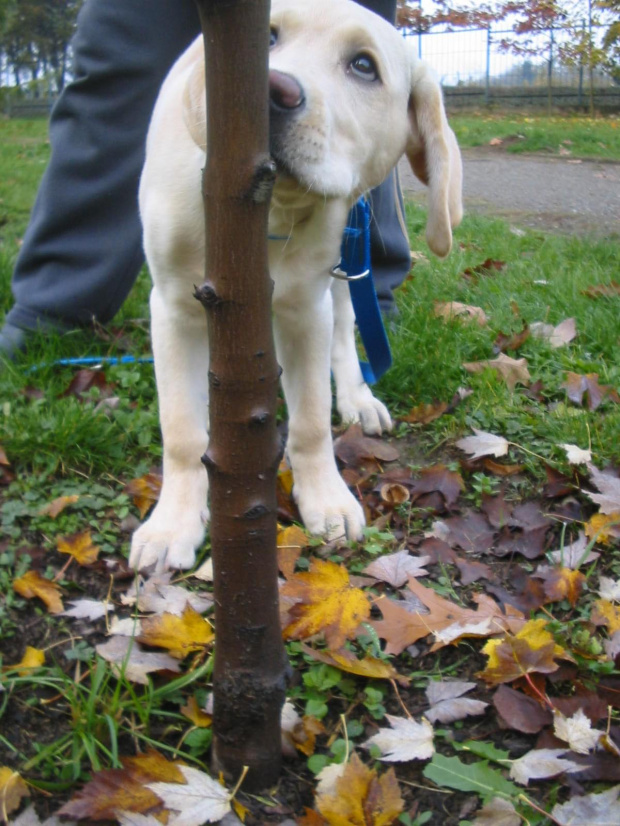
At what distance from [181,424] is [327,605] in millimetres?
631

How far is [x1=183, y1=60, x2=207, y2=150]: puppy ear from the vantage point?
62.1 inches

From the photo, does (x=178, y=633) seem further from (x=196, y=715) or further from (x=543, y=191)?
(x=543, y=191)

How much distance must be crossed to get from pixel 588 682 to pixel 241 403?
869 millimetres

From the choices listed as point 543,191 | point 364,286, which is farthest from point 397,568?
point 543,191

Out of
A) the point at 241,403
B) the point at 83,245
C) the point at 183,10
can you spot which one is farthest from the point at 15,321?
the point at 241,403

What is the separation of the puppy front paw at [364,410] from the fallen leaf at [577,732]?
1291mm

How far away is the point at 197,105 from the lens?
5.25 ft

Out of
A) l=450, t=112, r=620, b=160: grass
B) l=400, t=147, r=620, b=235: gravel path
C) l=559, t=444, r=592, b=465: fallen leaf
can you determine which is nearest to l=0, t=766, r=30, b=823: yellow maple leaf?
l=559, t=444, r=592, b=465: fallen leaf

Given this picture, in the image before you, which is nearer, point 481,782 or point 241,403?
point 241,403

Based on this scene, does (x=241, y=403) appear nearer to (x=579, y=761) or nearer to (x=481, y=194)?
(x=579, y=761)

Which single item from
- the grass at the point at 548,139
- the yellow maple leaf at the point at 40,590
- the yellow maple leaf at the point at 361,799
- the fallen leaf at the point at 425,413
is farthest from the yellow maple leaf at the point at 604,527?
the grass at the point at 548,139

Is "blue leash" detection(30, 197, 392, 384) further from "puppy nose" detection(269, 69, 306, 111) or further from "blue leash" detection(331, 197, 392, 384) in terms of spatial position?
"puppy nose" detection(269, 69, 306, 111)

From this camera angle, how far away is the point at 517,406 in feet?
8.34

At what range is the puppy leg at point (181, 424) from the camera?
195 centimetres
